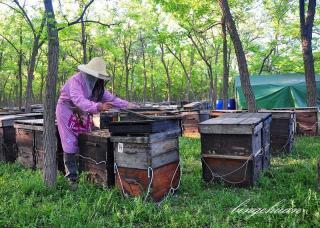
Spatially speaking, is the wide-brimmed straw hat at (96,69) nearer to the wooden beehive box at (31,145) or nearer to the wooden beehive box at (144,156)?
the wooden beehive box at (144,156)

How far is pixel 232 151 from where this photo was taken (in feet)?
19.4

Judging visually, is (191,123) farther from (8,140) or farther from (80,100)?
(80,100)

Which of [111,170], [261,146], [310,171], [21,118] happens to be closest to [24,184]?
[111,170]

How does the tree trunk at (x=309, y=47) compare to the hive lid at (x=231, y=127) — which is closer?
the hive lid at (x=231, y=127)

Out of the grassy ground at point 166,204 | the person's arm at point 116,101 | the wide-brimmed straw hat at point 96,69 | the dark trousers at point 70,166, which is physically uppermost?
the wide-brimmed straw hat at point 96,69

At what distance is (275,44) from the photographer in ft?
90.5

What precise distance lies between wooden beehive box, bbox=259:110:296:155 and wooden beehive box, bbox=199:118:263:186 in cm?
276

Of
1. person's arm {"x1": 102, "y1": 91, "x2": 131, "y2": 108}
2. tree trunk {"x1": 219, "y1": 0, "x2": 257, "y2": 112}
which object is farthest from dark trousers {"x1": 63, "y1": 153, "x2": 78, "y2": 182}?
tree trunk {"x1": 219, "y1": 0, "x2": 257, "y2": 112}

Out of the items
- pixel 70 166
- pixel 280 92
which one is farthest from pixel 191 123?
pixel 280 92

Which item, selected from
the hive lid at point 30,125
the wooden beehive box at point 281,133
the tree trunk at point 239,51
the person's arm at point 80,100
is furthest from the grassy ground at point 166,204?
the tree trunk at point 239,51

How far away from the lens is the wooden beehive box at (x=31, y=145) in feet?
22.4

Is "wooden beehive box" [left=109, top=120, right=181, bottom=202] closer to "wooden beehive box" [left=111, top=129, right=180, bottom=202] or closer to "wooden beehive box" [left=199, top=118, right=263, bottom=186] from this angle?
"wooden beehive box" [left=111, top=129, right=180, bottom=202]

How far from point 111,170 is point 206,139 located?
5.79 ft

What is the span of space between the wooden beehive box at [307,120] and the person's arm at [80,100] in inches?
331
